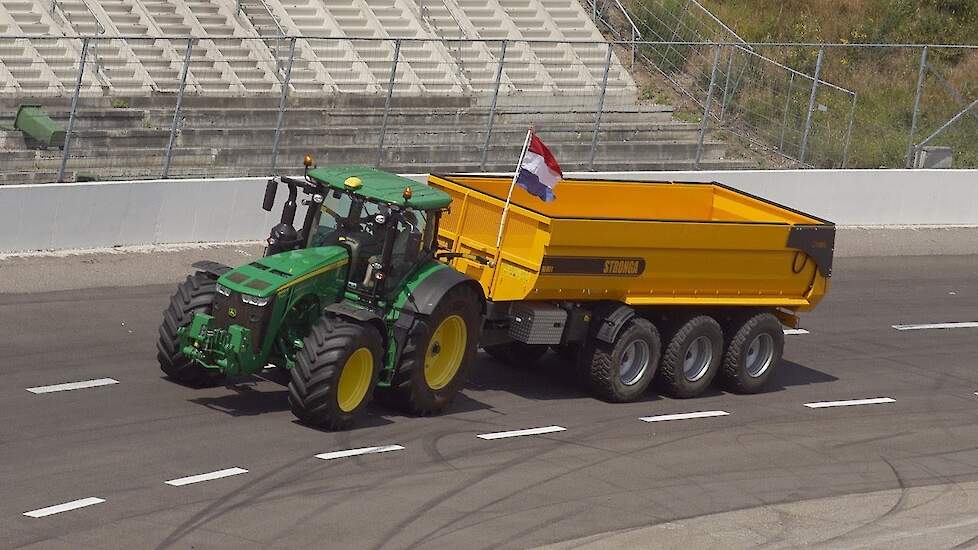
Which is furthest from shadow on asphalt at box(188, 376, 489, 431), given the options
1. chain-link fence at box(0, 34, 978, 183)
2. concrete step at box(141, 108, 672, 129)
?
concrete step at box(141, 108, 672, 129)

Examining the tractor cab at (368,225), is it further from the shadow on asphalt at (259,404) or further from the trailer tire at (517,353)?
the trailer tire at (517,353)

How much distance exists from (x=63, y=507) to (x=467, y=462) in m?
3.38

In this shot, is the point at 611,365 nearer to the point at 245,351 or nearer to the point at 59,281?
the point at 245,351

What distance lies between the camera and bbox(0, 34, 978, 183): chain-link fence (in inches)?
812

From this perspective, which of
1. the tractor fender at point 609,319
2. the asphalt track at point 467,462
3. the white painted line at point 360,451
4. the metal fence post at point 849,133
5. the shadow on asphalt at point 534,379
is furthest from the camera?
the metal fence post at point 849,133

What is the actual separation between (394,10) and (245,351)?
21.1m

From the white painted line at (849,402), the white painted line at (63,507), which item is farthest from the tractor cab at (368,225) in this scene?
the white painted line at (849,402)

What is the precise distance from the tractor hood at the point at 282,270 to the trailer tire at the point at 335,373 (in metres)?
0.45

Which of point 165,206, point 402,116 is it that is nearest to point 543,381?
point 165,206

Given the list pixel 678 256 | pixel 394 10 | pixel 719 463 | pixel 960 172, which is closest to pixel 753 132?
pixel 960 172

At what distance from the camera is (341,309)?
12.5 meters

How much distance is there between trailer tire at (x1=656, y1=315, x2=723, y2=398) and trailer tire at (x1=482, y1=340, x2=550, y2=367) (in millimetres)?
1261

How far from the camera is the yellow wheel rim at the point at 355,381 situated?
1250 centimetres

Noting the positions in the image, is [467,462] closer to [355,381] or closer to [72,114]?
[355,381]
